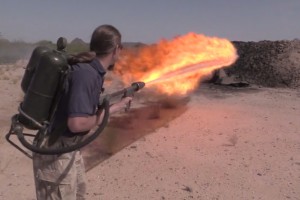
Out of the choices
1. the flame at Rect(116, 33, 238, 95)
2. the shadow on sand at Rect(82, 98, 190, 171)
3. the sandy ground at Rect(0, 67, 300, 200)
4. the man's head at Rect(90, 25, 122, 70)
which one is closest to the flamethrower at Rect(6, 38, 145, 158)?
the man's head at Rect(90, 25, 122, 70)

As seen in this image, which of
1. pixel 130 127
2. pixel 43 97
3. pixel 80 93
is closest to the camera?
pixel 80 93

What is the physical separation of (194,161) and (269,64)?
13.8 m

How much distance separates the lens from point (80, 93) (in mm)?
2783

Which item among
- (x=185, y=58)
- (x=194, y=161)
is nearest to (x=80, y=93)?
(x=194, y=161)

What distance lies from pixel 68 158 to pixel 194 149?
481 cm

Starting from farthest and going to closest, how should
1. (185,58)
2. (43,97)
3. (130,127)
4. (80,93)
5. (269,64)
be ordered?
A: 1. (269,64)
2. (185,58)
3. (130,127)
4. (43,97)
5. (80,93)

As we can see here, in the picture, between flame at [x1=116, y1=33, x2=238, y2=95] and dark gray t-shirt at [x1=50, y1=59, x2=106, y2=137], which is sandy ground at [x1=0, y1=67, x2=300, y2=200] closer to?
flame at [x1=116, y1=33, x2=238, y2=95]

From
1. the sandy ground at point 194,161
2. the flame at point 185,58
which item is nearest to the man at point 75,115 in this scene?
the sandy ground at point 194,161

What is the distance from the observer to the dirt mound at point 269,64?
1844 cm

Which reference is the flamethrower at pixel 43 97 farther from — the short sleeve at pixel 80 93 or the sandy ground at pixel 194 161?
the sandy ground at pixel 194 161

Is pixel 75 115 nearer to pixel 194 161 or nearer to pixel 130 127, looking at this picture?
pixel 194 161

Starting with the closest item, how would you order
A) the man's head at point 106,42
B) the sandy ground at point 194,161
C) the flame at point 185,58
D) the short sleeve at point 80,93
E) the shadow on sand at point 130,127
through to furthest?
the short sleeve at point 80,93, the man's head at point 106,42, the sandy ground at point 194,161, the shadow on sand at point 130,127, the flame at point 185,58

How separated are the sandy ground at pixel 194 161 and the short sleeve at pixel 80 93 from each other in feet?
10.1

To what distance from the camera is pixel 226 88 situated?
55.7ft
